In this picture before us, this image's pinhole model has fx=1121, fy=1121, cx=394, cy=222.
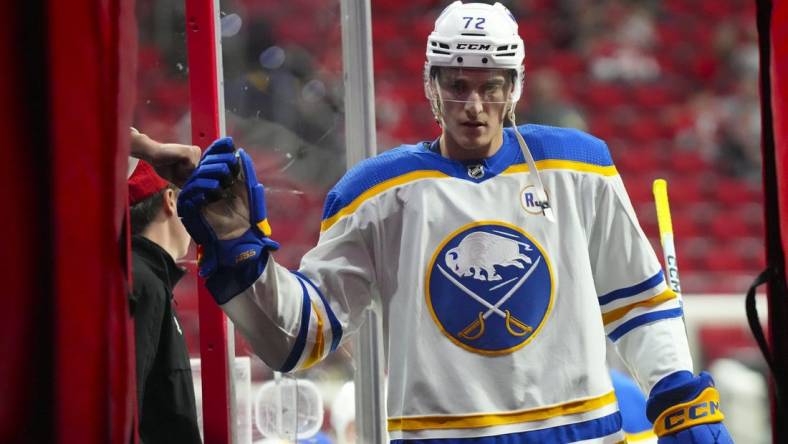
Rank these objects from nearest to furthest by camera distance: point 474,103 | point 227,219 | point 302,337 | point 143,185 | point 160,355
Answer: point 227,219 → point 302,337 → point 474,103 → point 160,355 → point 143,185

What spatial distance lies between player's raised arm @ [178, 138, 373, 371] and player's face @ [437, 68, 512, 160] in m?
0.22

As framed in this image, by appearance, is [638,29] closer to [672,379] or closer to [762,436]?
[762,436]

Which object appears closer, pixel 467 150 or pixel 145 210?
pixel 467 150

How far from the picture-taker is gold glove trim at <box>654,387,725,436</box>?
62.3 inches

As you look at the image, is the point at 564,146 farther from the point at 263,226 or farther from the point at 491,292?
the point at 263,226

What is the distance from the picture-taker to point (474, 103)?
1.67m

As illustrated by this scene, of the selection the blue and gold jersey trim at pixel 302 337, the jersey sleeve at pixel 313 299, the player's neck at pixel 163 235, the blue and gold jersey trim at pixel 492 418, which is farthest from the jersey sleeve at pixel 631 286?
the player's neck at pixel 163 235

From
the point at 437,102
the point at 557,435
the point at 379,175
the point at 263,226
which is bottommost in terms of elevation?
the point at 557,435

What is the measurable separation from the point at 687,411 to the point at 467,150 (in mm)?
498

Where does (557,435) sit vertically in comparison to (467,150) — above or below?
below

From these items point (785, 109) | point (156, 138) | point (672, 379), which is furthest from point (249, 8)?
point (785, 109)

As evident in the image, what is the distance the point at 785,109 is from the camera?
2.53 feet

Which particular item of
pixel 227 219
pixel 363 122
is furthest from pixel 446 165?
pixel 227 219

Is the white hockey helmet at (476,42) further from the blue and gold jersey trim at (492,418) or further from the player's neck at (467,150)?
the blue and gold jersey trim at (492,418)
